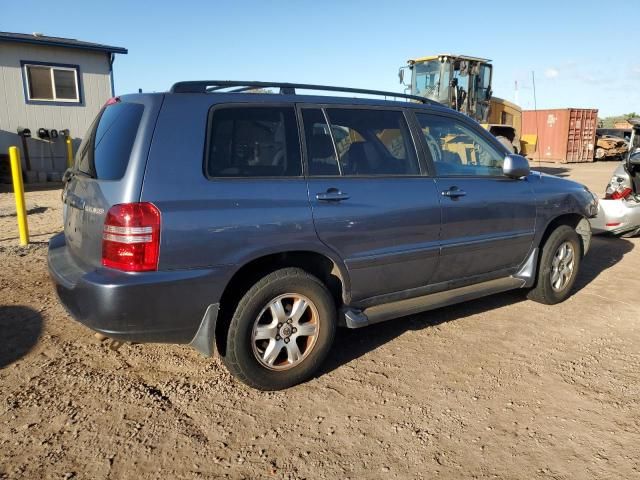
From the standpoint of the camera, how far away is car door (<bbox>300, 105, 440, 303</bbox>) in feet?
10.6

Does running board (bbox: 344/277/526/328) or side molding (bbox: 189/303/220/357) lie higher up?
side molding (bbox: 189/303/220/357)

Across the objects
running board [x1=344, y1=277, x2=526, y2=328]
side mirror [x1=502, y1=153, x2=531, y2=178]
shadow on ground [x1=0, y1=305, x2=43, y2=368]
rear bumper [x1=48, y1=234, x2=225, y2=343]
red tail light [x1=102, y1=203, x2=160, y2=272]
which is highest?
side mirror [x1=502, y1=153, x2=531, y2=178]

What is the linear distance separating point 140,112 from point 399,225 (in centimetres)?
180

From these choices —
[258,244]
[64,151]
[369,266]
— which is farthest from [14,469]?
[64,151]

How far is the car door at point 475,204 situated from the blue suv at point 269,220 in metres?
0.02

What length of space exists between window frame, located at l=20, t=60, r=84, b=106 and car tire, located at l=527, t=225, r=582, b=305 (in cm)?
1415

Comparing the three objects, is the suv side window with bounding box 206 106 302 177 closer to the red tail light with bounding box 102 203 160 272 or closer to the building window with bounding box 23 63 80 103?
the red tail light with bounding box 102 203 160 272

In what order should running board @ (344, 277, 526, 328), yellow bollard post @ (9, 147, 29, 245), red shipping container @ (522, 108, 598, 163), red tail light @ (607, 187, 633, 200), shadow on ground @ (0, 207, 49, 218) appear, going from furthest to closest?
red shipping container @ (522, 108, 598, 163) < shadow on ground @ (0, 207, 49, 218) < red tail light @ (607, 187, 633, 200) < yellow bollard post @ (9, 147, 29, 245) < running board @ (344, 277, 526, 328)

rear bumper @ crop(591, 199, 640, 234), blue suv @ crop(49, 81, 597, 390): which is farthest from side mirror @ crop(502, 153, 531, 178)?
rear bumper @ crop(591, 199, 640, 234)

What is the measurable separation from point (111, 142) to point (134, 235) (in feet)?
2.38

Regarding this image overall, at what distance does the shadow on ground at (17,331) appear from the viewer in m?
3.53

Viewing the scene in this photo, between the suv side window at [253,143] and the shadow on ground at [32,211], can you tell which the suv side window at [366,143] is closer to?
the suv side window at [253,143]

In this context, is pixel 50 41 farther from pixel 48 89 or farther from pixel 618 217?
pixel 618 217

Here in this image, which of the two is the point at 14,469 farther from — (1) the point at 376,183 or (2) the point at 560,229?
(2) the point at 560,229
